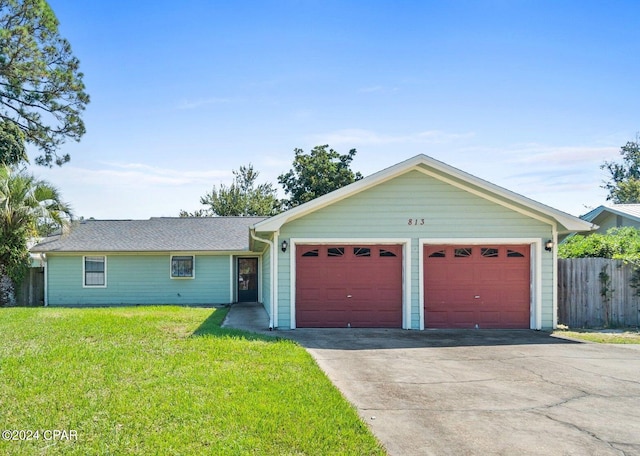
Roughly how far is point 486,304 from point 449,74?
6106 millimetres

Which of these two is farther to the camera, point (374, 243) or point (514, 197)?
point (374, 243)

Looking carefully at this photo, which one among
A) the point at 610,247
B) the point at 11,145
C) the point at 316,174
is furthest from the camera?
the point at 316,174

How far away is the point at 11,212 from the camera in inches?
678

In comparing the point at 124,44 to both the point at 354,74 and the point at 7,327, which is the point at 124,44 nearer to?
the point at 354,74

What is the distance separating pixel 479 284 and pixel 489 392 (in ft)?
20.5

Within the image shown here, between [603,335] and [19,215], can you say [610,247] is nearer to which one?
[603,335]

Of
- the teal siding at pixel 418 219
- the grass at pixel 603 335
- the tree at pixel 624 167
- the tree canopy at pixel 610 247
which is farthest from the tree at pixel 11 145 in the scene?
the tree at pixel 624 167

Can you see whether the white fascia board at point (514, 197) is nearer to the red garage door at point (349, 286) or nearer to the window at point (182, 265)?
the red garage door at point (349, 286)

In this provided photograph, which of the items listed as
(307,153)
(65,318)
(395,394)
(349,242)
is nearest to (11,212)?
(65,318)

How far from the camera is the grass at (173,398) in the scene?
14.3 ft

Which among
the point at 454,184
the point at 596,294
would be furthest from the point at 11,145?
the point at 596,294

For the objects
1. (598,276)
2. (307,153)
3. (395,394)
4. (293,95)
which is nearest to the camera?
(395,394)

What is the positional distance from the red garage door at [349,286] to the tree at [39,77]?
17.4m

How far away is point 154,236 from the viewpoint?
66.2 feet
